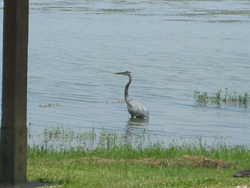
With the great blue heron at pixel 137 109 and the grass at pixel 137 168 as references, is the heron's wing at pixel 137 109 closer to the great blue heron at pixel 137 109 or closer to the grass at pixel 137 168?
the great blue heron at pixel 137 109

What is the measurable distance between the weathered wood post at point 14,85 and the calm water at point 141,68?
984 centimetres

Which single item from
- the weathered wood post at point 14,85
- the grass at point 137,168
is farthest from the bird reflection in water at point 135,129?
the weathered wood post at point 14,85

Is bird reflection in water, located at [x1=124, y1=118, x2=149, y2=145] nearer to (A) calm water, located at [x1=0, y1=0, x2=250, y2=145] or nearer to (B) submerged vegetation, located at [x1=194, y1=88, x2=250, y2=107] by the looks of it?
(A) calm water, located at [x1=0, y1=0, x2=250, y2=145]

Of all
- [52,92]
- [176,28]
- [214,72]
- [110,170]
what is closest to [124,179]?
[110,170]

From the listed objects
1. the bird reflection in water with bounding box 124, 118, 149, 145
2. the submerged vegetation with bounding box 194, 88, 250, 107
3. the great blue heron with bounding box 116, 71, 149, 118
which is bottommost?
the bird reflection in water with bounding box 124, 118, 149, 145

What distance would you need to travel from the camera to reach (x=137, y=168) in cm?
1066

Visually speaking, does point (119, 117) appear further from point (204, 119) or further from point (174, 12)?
point (174, 12)

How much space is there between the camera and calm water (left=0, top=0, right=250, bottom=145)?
20641mm

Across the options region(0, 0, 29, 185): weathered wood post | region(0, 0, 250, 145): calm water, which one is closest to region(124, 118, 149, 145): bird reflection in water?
region(0, 0, 250, 145): calm water

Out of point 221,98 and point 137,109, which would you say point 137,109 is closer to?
point 137,109

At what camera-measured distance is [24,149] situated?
8.22 meters

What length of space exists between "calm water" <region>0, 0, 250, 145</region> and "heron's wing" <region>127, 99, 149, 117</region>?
0.32 metres

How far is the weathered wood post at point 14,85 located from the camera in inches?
317

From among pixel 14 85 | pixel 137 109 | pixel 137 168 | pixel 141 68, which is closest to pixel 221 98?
pixel 137 109
